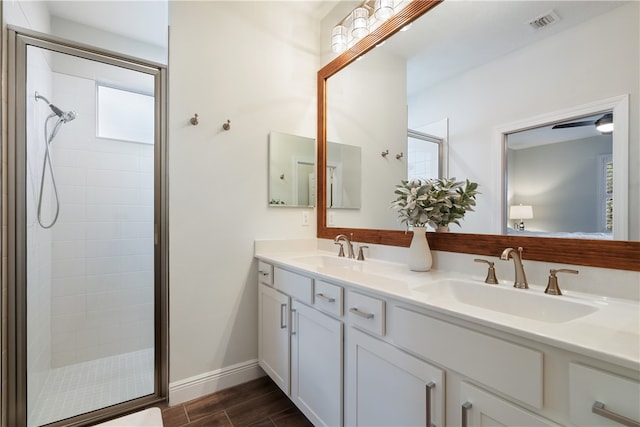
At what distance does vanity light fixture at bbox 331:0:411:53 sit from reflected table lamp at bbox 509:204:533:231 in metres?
1.27

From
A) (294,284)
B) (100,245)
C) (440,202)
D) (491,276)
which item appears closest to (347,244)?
(294,284)

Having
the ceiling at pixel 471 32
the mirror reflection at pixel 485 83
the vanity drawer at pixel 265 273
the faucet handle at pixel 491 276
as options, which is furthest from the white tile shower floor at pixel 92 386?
the ceiling at pixel 471 32

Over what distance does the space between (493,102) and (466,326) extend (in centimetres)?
100

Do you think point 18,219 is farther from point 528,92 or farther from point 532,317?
point 528,92

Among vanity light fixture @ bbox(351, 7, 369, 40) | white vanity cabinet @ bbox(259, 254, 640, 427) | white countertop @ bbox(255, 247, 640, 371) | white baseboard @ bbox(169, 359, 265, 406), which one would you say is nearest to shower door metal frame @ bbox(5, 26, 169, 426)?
white baseboard @ bbox(169, 359, 265, 406)

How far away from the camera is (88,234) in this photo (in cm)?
183

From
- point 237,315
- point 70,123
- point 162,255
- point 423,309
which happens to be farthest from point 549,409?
point 70,123

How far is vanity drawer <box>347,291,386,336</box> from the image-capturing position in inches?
41.5

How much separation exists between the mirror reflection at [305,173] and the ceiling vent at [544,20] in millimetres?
1092

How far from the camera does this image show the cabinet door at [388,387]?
88 cm

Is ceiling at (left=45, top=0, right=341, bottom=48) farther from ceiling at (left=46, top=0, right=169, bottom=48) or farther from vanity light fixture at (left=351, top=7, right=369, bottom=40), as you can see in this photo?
vanity light fixture at (left=351, top=7, right=369, bottom=40)

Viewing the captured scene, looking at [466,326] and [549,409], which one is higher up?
[466,326]

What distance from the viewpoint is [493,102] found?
1264 mm

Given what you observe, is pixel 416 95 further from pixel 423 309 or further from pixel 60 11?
pixel 60 11
